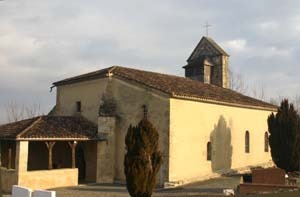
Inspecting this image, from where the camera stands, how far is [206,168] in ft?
84.6

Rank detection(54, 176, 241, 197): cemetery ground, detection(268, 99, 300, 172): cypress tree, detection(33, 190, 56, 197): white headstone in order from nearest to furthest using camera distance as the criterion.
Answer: detection(33, 190, 56, 197): white headstone, detection(54, 176, 241, 197): cemetery ground, detection(268, 99, 300, 172): cypress tree

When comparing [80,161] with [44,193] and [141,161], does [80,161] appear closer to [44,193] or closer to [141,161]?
[141,161]

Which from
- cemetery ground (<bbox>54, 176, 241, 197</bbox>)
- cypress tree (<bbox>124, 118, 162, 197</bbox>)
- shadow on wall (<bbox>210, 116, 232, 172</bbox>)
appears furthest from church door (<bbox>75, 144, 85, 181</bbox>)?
cypress tree (<bbox>124, 118, 162, 197</bbox>)

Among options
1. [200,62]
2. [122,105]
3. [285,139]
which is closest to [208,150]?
[285,139]

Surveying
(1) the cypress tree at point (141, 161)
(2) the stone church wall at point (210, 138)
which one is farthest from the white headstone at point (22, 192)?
(2) the stone church wall at point (210, 138)

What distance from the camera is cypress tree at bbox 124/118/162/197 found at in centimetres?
1627

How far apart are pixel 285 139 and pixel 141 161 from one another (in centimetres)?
1359

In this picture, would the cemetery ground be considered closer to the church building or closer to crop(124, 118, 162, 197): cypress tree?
the church building

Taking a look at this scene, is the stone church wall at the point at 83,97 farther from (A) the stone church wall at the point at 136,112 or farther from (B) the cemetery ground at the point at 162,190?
(B) the cemetery ground at the point at 162,190

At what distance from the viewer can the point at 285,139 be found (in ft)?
86.8

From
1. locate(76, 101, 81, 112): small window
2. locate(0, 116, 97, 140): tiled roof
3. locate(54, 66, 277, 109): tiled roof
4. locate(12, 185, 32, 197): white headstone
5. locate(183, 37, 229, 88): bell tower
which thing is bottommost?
locate(12, 185, 32, 197): white headstone

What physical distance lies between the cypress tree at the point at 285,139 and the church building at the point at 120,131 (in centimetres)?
298

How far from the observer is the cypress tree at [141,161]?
16266 millimetres

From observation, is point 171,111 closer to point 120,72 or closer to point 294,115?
point 120,72
